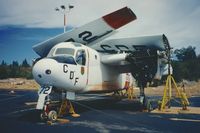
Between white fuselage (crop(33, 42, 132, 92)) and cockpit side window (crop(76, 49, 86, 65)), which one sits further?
cockpit side window (crop(76, 49, 86, 65))

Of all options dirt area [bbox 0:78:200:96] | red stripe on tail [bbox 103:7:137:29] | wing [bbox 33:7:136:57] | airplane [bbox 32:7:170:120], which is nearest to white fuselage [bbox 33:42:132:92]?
airplane [bbox 32:7:170:120]

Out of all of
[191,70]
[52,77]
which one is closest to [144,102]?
[52,77]

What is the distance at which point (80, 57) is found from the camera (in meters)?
17.8

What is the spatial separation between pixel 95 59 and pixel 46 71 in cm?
544

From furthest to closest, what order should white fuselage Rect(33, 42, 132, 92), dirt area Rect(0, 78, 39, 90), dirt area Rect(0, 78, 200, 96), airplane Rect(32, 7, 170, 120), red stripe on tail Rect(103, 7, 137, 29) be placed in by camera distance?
dirt area Rect(0, 78, 39, 90), dirt area Rect(0, 78, 200, 96), red stripe on tail Rect(103, 7, 137, 29), airplane Rect(32, 7, 170, 120), white fuselage Rect(33, 42, 132, 92)

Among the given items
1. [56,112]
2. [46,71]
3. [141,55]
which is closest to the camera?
[46,71]

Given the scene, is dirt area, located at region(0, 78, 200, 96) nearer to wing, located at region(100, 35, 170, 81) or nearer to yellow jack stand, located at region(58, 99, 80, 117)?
wing, located at region(100, 35, 170, 81)

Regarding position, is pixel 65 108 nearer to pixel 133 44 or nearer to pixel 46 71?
pixel 46 71

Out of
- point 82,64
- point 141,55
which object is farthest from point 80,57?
point 141,55

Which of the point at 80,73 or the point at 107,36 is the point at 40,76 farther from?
the point at 107,36

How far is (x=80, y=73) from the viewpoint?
17531mm

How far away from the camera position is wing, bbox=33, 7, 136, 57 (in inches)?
737

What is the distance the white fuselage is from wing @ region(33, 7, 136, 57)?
1.46 metres

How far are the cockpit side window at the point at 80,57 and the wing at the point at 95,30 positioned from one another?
6.63ft
